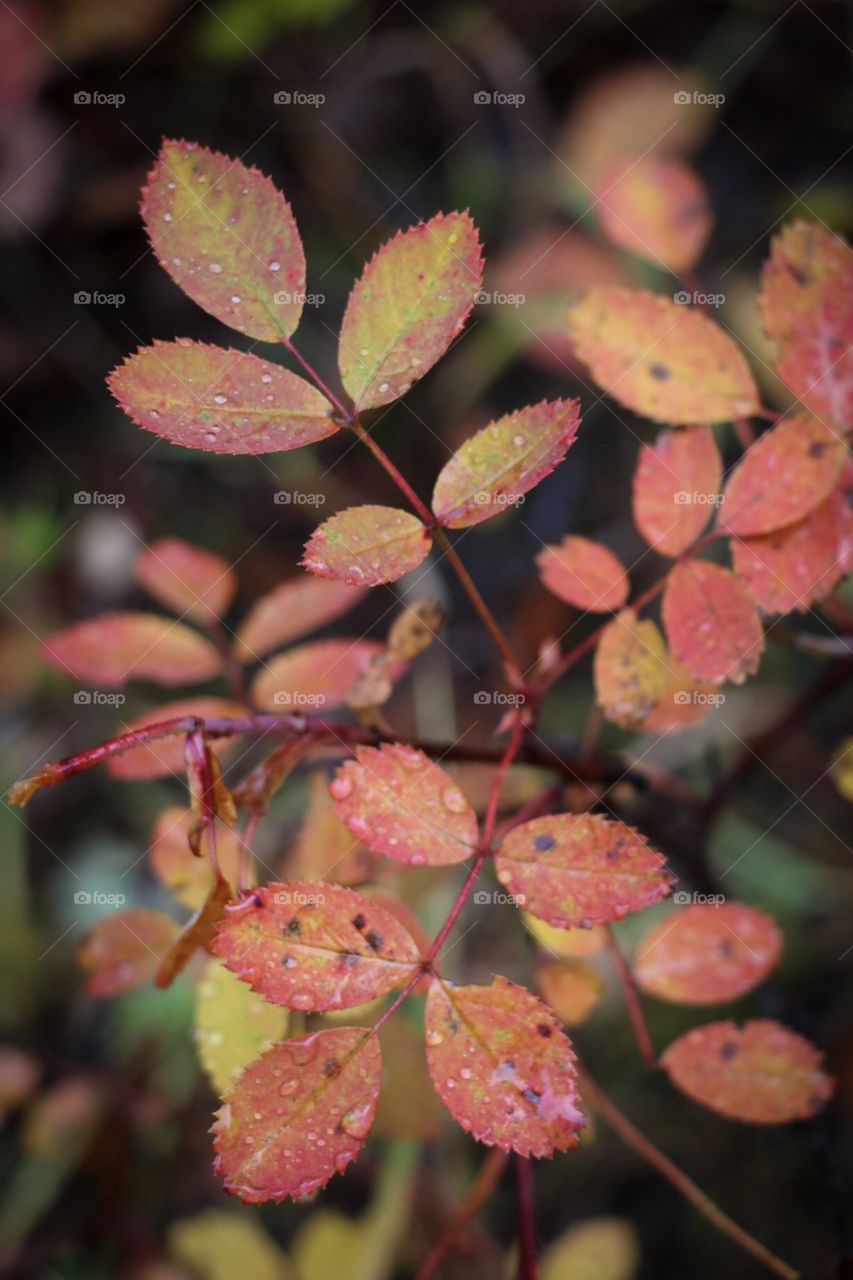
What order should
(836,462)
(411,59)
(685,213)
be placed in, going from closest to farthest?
(836,462), (685,213), (411,59)

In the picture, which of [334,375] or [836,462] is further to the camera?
[334,375]

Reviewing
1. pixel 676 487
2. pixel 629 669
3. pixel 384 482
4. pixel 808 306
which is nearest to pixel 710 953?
pixel 629 669

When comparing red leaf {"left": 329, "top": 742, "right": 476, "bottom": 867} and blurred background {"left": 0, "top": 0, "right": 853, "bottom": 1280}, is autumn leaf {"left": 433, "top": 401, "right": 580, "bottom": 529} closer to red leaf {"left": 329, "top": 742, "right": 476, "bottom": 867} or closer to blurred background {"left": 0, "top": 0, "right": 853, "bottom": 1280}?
red leaf {"left": 329, "top": 742, "right": 476, "bottom": 867}

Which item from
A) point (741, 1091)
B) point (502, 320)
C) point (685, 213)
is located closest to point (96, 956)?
point (741, 1091)

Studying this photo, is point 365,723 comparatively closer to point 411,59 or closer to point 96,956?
point 96,956

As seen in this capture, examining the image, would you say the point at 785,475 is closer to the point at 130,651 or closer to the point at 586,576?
the point at 586,576

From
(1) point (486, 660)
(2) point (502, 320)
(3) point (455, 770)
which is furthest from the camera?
(2) point (502, 320)
